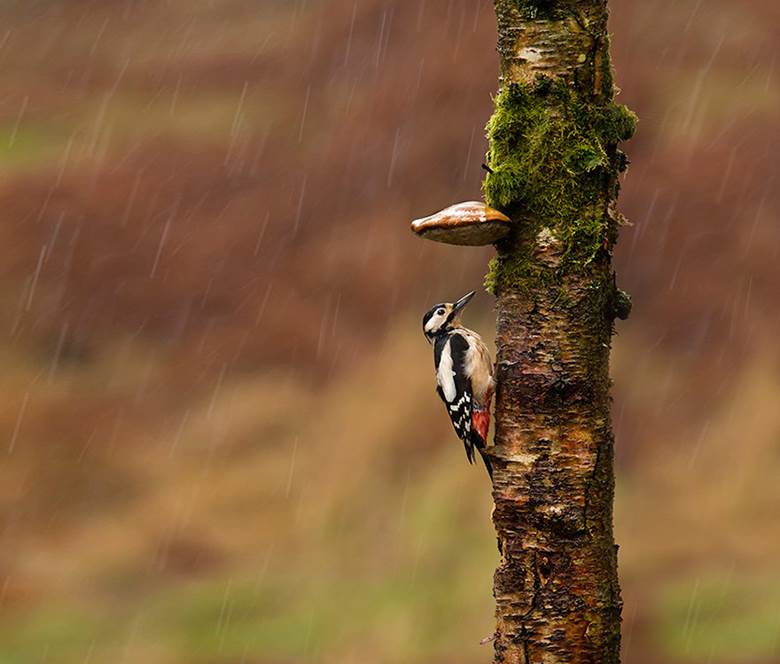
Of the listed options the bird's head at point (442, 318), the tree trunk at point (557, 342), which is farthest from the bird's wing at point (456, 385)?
the tree trunk at point (557, 342)

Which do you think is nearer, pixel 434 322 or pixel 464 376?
pixel 464 376

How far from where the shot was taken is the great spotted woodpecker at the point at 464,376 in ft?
11.9

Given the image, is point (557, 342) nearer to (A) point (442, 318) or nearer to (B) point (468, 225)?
(B) point (468, 225)

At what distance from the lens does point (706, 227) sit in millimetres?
8195

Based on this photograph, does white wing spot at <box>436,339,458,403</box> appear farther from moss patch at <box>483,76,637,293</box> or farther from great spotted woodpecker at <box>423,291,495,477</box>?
moss patch at <box>483,76,637,293</box>

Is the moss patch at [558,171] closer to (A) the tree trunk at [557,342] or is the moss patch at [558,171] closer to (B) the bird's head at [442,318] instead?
(A) the tree trunk at [557,342]

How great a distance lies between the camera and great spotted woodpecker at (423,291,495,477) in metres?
3.63

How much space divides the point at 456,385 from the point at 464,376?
6 cm

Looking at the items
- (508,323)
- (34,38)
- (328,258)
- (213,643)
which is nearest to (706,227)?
(328,258)

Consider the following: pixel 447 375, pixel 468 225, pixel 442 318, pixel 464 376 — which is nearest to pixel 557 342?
pixel 468 225

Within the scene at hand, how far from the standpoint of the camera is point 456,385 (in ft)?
12.2

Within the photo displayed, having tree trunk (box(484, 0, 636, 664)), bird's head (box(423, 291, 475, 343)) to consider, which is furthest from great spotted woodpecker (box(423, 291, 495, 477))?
tree trunk (box(484, 0, 636, 664))

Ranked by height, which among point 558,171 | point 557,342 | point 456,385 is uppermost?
point 558,171

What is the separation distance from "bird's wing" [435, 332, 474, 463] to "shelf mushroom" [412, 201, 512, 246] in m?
0.90
